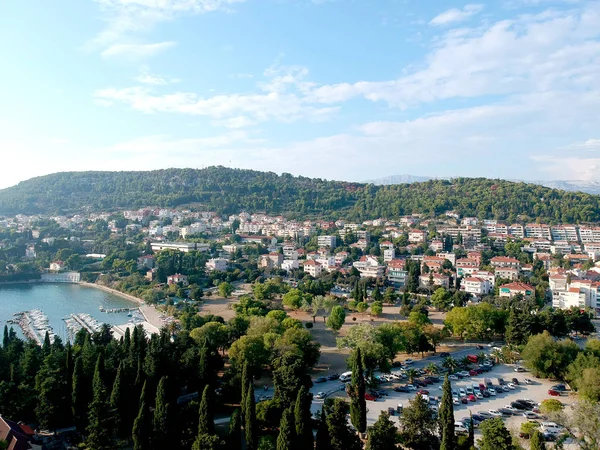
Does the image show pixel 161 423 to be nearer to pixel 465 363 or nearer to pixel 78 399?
pixel 78 399

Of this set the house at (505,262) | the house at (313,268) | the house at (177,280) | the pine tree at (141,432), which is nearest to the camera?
the pine tree at (141,432)

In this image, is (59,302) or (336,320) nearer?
(336,320)

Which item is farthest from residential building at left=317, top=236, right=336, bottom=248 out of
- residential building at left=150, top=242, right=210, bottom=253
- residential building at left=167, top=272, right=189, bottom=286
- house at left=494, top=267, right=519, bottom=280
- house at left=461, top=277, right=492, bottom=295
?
house at left=461, top=277, right=492, bottom=295

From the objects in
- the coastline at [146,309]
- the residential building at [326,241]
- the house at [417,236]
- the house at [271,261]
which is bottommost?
the coastline at [146,309]

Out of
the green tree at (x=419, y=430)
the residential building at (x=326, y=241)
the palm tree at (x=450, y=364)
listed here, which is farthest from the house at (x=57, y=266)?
the green tree at (x=419, y=430)

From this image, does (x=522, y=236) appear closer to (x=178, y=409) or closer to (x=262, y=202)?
(x=262, y=202)

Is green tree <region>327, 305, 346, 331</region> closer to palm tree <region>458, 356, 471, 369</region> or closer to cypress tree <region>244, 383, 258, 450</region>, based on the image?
palm tree <region>458, 356, 471, 369</region>

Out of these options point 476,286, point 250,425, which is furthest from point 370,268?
point 250,425

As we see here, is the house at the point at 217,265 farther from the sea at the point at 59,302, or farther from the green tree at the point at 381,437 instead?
the green tree at the point at 381,437
